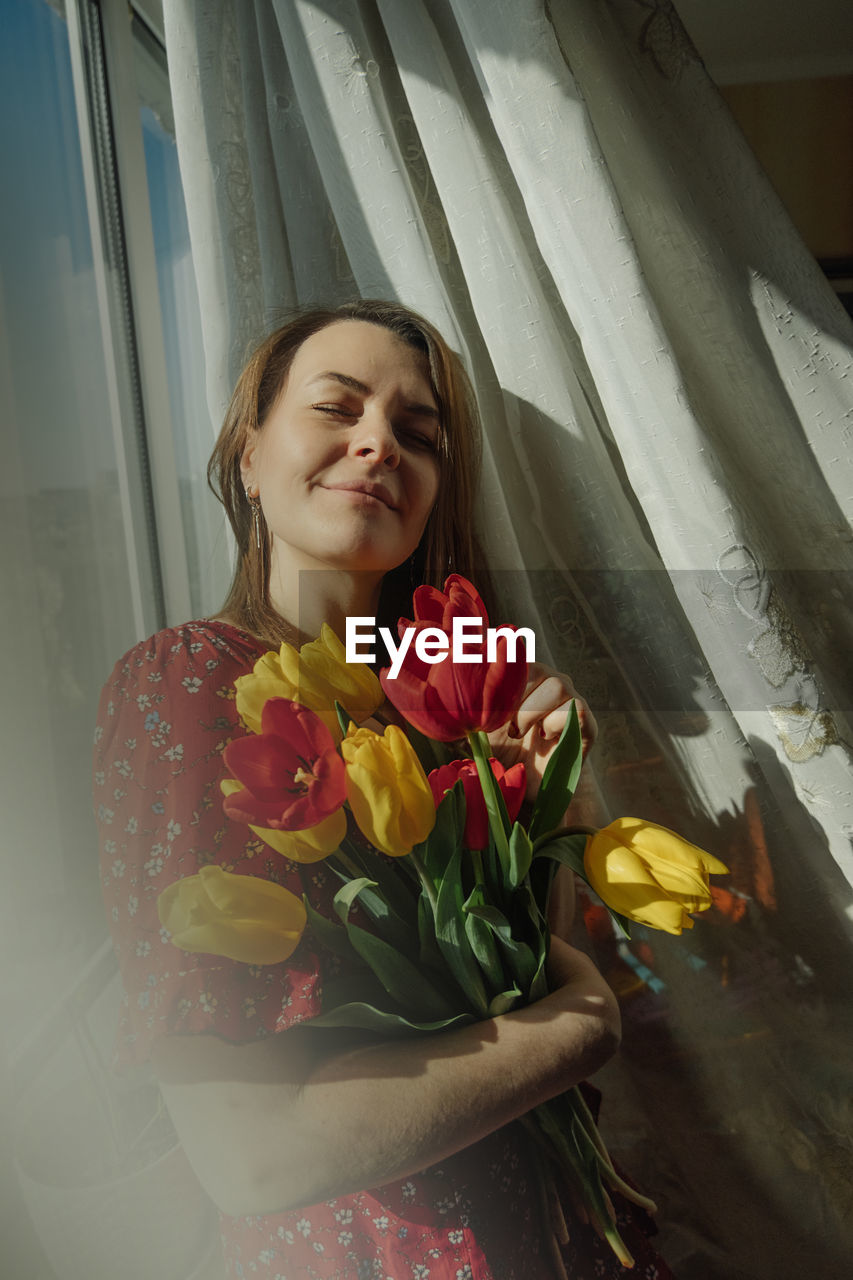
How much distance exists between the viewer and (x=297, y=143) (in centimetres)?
79

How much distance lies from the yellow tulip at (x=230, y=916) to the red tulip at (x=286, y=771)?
0.04 m

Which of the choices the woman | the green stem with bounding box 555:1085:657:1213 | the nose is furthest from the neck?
the green stem with bounding box 555:1085:657:1213

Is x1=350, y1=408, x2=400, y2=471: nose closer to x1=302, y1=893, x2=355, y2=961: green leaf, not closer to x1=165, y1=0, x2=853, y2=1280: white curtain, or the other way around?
x1=165, y1=0, x2=853, y2=1280: white curtain

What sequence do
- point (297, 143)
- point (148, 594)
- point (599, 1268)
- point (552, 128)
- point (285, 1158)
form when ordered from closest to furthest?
point (285, 1158) < point (599, 1268) < point (552, 128) < point (297, 143) < point (148, 594)

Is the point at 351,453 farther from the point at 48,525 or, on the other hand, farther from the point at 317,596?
the point at 48,525

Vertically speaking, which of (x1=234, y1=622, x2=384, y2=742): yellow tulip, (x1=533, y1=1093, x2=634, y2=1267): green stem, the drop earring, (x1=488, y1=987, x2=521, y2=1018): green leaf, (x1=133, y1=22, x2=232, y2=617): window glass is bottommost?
(x1=533, y1=1093, x2=634, y2=1267): green stem

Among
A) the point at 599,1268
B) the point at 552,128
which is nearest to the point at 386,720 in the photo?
the point at 599,1268

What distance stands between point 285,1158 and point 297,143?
0.91 m

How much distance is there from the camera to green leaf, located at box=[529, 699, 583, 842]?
1.56ft

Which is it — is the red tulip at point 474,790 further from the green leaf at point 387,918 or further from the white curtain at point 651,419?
the white curtain at point 651,419

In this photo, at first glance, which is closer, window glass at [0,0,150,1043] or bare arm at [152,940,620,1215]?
bare arm at [152,940,620,1215]

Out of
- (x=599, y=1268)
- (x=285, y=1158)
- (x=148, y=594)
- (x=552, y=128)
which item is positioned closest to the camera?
(x=285, y=1158)

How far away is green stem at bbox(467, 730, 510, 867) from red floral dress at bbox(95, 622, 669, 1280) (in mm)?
A: 138

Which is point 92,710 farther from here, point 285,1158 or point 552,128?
point 552,128
